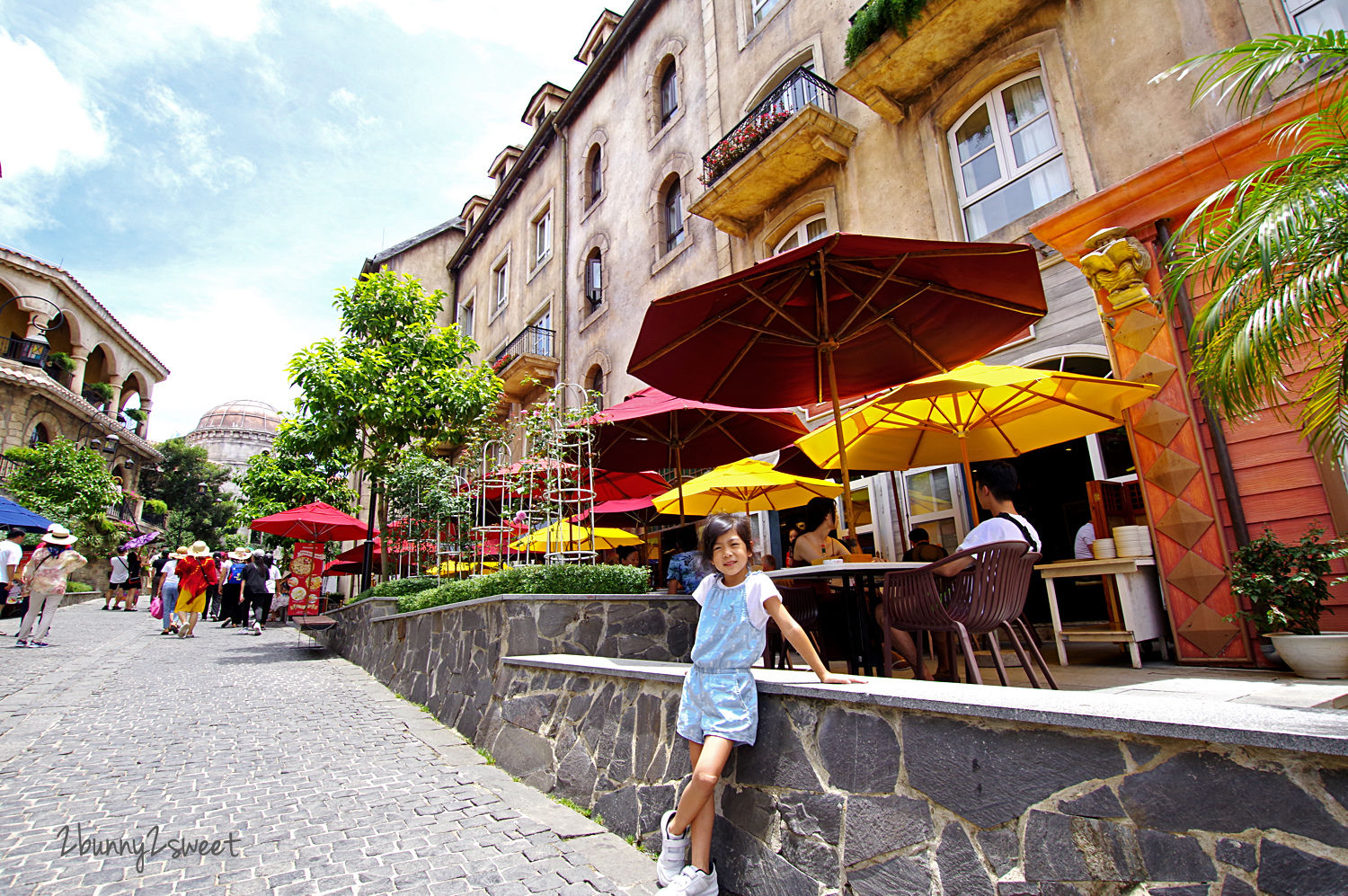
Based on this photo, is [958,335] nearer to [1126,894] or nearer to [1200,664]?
[1200,664]

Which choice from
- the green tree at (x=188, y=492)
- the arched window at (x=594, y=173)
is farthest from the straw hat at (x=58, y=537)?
the green tree at (x=188, y=492)

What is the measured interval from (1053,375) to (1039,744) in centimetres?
435

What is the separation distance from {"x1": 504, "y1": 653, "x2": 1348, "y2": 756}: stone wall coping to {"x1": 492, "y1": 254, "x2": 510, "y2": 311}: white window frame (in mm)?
23088

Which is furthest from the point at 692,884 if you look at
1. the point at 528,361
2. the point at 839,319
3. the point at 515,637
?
the point at 528,361

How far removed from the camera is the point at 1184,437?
5.95m

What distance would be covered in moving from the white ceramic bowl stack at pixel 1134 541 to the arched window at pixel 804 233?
701 cm

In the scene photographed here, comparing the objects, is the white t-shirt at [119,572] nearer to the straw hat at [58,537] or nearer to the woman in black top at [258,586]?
the woman in black top at [258,586]

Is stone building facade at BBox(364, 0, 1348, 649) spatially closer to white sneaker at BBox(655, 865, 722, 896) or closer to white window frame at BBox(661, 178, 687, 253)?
white window frame at BBox(661, 178, 687, 253)

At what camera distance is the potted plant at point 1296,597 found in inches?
180

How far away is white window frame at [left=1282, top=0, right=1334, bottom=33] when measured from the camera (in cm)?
641

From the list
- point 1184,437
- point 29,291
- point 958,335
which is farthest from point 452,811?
point 29,291

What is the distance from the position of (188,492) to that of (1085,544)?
5592cm

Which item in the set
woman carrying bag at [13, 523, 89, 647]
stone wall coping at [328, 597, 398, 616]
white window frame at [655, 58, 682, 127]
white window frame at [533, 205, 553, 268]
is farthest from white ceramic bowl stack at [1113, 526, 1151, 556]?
white window frame at [533, 205, 553, 268]

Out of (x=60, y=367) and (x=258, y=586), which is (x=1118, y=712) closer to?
(x=258, y=586)
